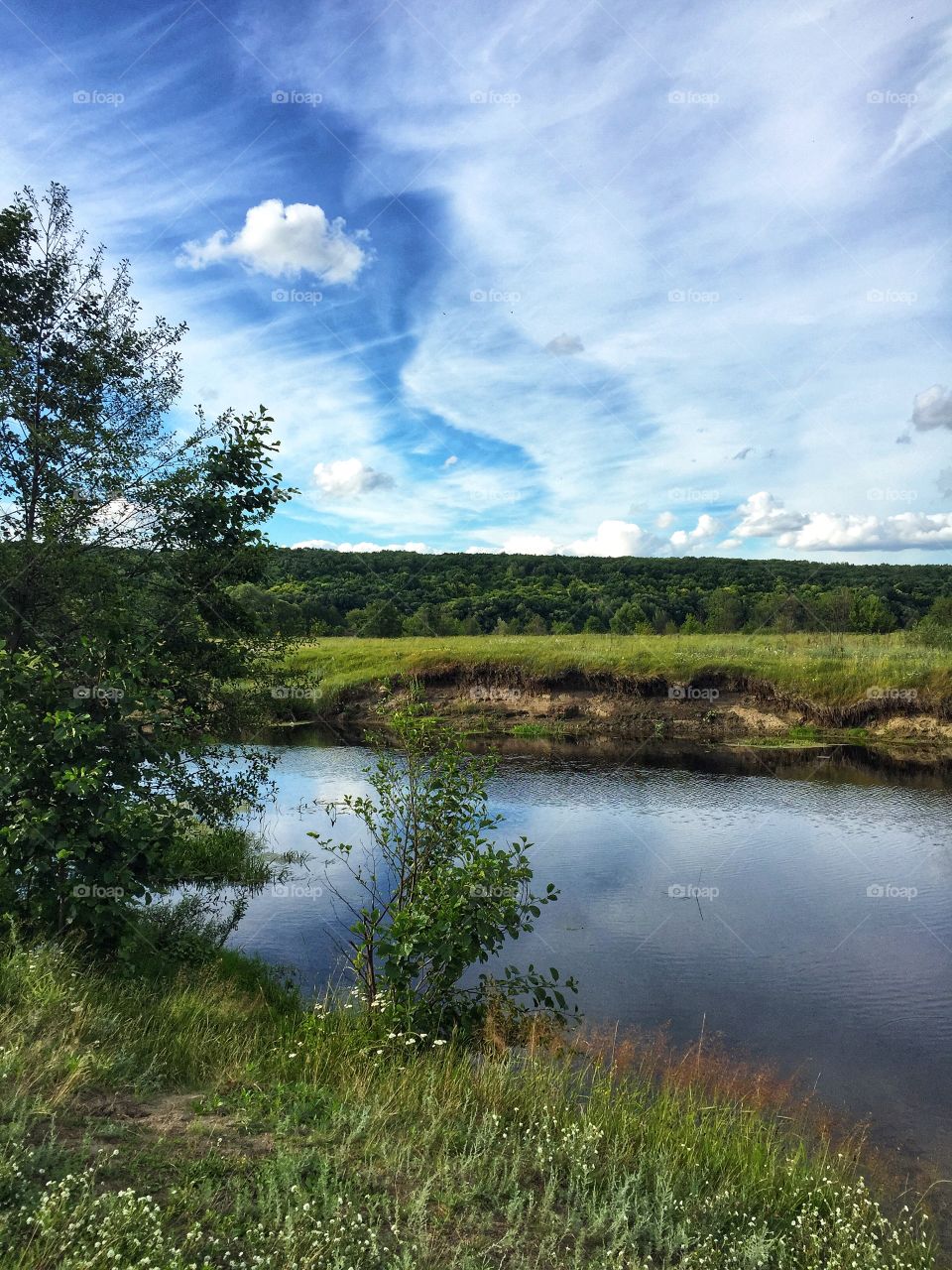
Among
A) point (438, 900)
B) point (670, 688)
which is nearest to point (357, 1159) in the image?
point (438, 900)

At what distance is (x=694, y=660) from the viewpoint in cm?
3734

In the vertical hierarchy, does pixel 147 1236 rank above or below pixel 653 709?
below

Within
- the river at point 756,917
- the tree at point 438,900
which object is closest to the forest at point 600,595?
the river at point 756,917

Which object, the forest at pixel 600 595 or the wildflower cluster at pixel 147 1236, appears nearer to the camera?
the wildflower cluster at pixel 147 1236

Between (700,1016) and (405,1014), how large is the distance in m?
4.44

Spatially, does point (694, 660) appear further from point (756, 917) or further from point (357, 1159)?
point (357, 1159)

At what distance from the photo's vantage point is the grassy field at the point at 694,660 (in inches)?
1310

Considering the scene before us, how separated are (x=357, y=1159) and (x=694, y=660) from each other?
33.9 metres

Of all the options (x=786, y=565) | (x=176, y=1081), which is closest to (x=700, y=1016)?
Answer: (x=176, y=1081)

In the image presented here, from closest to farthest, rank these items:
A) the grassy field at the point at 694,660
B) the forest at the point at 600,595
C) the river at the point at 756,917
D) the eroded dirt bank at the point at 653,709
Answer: the river at the point at 756,917, the eroded dirt bank at the point at 653,709, the grassy field at the point at 694,660, the forest at the point at 600,595

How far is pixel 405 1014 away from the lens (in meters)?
8.02

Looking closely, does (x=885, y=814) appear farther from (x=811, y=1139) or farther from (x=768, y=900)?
(x=811, y=1139)

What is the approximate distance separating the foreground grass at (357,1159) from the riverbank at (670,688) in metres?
23.6

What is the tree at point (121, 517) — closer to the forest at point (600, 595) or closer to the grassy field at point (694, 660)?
the grassy field at point (694, 660)
